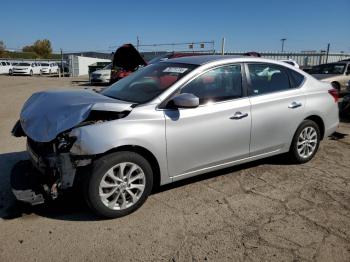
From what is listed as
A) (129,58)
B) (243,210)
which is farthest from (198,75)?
(129,58)

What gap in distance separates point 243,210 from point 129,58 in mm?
8784

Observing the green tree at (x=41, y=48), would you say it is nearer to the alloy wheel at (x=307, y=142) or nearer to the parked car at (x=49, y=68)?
the parked car at (x=49, y=68)

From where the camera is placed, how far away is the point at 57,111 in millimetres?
3756

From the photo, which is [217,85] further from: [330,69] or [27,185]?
[330,69]

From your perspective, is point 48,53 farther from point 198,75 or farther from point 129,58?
point 198,75

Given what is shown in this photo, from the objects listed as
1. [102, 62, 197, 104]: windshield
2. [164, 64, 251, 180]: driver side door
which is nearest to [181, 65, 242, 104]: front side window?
[164, 64, 251, 180]: driver side door

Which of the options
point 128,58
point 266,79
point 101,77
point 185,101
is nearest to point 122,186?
point 185,101

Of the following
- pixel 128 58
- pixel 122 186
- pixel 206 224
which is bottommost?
pixel 206 224

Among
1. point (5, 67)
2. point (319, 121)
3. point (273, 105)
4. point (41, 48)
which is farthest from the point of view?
point (41, 48)

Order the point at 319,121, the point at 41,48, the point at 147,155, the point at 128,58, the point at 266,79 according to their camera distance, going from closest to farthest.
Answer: the point at 147,155 → the point at 266,79 → the point at 319,121 → the point at 128,58 → the point at 41,48

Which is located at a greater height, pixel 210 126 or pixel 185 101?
pixel 185 101

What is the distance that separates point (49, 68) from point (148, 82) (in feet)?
126

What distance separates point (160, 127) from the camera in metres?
3.83

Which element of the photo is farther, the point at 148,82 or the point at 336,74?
the point at 336,74
